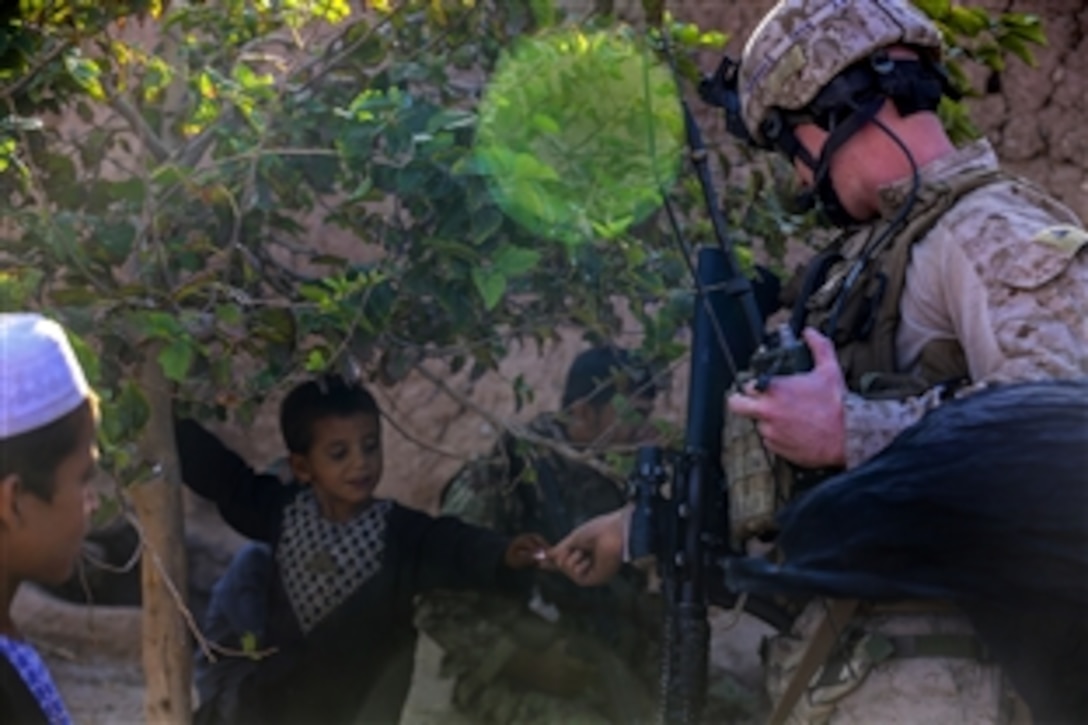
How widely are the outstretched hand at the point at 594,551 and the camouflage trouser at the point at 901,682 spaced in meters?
0.74

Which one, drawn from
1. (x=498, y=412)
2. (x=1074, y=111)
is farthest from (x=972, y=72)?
(x=498, y=412)

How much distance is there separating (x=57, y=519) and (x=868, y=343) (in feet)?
4.68

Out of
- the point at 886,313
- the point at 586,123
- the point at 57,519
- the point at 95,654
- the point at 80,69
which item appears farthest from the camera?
the point at 95,654

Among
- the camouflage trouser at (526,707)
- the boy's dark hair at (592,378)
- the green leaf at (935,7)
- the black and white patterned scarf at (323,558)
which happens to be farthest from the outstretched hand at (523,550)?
the green leaf at (935,7)

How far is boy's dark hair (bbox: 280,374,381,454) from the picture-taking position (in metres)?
4.31

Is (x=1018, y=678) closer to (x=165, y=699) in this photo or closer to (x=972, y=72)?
(x=165, y=699)

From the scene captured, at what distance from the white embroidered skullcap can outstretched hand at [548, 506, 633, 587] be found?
1.66 m

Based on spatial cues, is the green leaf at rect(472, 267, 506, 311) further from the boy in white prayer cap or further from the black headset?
the boy in white prayer cap

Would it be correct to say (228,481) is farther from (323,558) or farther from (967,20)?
(967,20)

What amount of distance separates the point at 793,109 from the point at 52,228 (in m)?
1.50

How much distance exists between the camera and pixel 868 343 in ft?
8.82

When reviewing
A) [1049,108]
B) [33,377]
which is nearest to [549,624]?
[1049,108]

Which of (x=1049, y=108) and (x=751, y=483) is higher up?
(x=751, y=483)

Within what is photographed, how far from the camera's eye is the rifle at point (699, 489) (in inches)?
114
